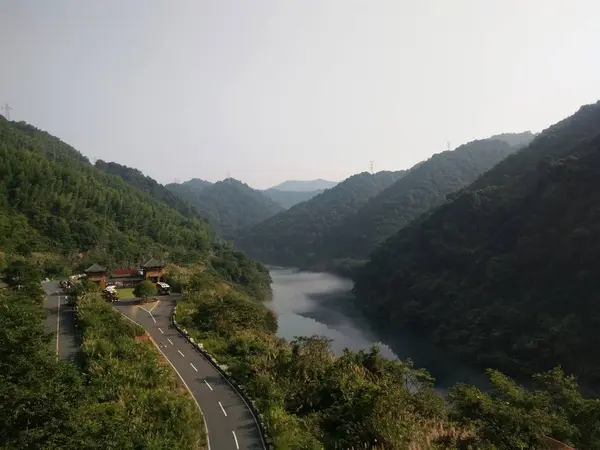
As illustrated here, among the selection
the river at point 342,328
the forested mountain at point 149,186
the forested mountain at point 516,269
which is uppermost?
the forested mountain at point 149,186

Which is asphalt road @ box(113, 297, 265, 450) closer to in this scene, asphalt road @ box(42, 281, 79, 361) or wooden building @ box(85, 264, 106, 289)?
asphalt road @ box(42, 281, 79, 361)

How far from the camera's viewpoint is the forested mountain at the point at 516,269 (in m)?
38.3

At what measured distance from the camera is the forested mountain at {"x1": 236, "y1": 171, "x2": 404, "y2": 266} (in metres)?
142

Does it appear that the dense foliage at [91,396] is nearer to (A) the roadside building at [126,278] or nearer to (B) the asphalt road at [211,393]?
(B) the asphalt road at [211,393]

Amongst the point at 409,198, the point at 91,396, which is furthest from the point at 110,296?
the point at 409,198

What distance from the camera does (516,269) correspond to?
159 feet

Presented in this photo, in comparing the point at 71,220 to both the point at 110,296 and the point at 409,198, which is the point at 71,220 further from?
the point at 409,198

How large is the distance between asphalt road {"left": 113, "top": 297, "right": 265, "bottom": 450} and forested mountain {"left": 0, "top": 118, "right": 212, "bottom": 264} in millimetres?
29441

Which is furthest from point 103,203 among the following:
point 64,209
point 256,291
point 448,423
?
point 448,423

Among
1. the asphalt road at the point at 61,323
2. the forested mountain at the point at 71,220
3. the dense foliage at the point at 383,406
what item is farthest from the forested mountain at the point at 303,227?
the dense foliage at the point at 383,406

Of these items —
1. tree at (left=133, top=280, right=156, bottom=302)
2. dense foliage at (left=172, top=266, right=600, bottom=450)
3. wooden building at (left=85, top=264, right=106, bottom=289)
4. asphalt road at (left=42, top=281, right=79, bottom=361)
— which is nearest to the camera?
dense foliage at (left=172, top=266, right=600, bottom=450)

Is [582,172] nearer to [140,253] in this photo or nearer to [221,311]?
[221,311]

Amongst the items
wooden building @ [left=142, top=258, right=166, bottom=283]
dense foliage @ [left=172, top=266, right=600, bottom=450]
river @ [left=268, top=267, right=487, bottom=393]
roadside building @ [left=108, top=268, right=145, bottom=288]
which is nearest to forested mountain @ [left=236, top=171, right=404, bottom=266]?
river @ [left=268, top=267, right=487, bottom=393]

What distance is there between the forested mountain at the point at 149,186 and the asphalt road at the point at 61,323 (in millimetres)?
88712
